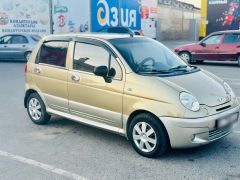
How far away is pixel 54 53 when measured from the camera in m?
5.53

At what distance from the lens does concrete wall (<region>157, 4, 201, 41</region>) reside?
36594mm

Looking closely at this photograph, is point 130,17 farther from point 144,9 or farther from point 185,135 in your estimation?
point 185,135

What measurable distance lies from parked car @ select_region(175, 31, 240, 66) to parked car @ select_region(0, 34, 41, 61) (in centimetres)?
764

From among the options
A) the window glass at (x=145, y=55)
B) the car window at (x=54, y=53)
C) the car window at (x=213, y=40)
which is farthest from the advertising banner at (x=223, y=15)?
the car window at (x=54, y=53)

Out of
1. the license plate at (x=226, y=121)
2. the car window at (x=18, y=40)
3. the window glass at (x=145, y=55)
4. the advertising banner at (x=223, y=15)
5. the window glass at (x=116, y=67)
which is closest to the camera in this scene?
the license plate at (x=226, y=121)

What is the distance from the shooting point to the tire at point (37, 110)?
19.0ft

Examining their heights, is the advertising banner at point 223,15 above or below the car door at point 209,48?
above

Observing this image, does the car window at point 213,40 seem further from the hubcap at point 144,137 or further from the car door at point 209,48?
the hubcap at point 144,137

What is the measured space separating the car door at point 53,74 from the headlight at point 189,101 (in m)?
2.01

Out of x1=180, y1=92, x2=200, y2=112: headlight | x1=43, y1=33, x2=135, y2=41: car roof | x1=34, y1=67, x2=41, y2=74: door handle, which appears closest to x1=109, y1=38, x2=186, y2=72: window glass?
x1=43, y1=33, x2=135, y2=41: car roof

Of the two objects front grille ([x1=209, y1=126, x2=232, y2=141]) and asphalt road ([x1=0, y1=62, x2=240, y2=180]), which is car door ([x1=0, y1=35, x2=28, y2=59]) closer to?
asphalt road ([x1=0, y1=62, x2=240, y2=180])

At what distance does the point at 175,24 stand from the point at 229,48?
27.6 m

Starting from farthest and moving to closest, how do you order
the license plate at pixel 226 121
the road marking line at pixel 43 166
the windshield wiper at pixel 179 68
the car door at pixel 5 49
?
the car door at pixel 5 49
the windshield wiper at pixel 179 68
the license plate at pixel 226 121
the road marking line at pixel 43 166

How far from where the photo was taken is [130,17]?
30.7m
